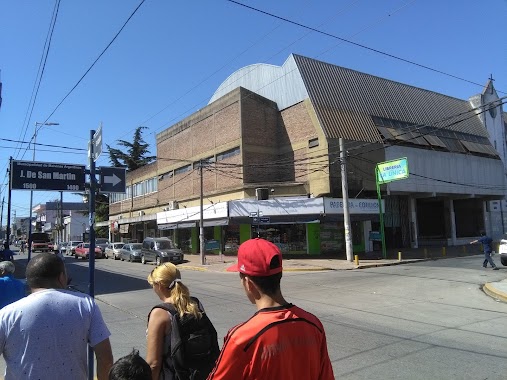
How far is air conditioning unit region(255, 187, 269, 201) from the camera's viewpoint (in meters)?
29.3

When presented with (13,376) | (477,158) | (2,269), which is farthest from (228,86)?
(13,376)

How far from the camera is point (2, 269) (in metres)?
5.16

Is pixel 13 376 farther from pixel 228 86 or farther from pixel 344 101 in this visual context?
pixel 228 86

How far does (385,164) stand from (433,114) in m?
18.5

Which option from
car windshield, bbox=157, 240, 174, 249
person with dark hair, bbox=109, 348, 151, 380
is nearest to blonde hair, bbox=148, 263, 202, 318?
person with dark hair, bbox=109, 348, 151, 380

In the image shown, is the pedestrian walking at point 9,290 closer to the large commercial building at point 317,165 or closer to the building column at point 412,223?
the large commercial building at point 317,165

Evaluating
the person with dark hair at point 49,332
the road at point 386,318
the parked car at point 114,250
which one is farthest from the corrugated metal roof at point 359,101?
the person with dark hair at point 49,332

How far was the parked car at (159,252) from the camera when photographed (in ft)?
92.1

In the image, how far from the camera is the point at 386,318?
30.3 feet

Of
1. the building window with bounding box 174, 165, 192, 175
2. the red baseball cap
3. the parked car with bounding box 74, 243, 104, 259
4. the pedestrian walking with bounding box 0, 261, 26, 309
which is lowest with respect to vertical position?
the parked car with bounding box 74, 243, 104, 259

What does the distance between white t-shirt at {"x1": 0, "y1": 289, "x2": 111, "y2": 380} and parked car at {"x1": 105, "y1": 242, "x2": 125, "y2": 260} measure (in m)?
36.2

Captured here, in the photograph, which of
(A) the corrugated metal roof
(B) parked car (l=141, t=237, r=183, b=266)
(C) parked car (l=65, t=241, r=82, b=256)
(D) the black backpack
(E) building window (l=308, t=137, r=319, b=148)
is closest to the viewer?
(D) the black backpack

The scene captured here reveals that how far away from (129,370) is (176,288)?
41.7 inches

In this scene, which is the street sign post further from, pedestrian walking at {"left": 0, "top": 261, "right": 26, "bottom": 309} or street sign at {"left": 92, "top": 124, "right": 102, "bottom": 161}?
pedestrian walking at {"left": 0, "top": 261, "right": 26, "bottom": 309}
